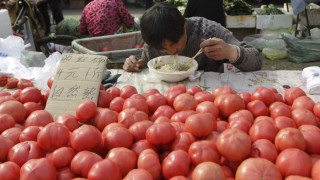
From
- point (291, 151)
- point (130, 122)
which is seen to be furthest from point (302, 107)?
point (130, 122)

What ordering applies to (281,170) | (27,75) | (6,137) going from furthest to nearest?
1. (27,75)
2. (6,137)
3. (281,170)

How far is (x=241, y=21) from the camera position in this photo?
527cm

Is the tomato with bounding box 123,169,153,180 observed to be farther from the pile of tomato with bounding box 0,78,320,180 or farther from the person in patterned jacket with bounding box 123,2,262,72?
the person in patterned jacket with bounding box 123,2,262,72

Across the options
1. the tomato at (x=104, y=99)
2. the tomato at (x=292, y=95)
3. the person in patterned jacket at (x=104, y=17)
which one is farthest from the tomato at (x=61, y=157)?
the person in patterned jacket at (x=104, y=17)

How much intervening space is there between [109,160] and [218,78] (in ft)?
4.58

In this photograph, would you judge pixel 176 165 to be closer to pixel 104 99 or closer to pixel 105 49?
pixel 104 99

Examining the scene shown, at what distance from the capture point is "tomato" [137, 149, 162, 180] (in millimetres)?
973

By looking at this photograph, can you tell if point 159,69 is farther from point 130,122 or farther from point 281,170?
point 281,170

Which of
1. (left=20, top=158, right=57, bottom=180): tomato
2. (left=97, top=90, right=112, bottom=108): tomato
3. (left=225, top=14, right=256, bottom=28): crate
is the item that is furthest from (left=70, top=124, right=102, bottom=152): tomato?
(left=225, top=14, right=256, bottom=28): crate

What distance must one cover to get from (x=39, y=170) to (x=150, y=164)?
1.13ft

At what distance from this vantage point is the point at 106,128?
1.19 metres

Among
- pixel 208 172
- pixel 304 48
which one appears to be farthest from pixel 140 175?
pixel 304 48

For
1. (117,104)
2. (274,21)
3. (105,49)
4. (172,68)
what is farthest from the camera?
(274,21)

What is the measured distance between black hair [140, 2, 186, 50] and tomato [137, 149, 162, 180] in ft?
3.52
